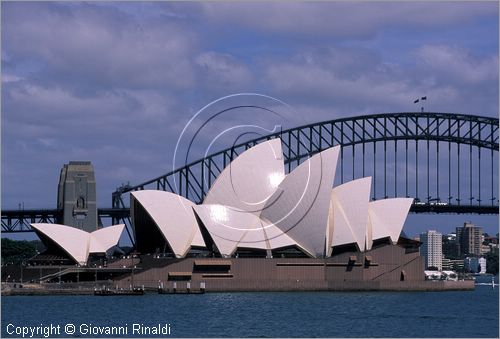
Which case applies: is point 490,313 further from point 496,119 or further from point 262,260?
point 496,119

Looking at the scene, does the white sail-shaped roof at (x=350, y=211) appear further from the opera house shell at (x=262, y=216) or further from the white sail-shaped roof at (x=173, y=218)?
the white sail-shaped roof at (x=173, y=218)

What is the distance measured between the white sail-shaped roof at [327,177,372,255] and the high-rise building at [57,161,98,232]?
41691mm

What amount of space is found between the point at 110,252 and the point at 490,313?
4288 cm

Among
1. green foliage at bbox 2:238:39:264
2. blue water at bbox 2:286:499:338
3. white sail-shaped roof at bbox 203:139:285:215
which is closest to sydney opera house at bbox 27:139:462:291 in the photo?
white sail-shaped roof at bbox 203:139:285:215

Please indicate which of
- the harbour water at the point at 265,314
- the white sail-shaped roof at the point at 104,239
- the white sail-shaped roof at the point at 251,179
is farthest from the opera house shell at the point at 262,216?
the white sail-shaped roof at the point at 104,239

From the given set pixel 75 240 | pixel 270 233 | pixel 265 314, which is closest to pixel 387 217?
pixel 270 233

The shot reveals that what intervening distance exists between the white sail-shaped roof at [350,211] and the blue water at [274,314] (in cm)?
595

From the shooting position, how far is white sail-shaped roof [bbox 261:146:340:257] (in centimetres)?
9119

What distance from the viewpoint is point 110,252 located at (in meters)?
108

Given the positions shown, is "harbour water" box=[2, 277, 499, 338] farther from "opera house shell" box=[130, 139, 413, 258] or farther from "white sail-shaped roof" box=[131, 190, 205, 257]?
"white sail-shaped roof" box=[131, 190, 205, 257]

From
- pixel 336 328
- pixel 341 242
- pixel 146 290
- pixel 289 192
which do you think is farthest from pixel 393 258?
pixel 336 328

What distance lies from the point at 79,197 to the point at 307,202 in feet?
148

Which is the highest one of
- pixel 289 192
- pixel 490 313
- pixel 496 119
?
pixel 496 119

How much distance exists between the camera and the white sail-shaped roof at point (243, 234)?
309 feet
